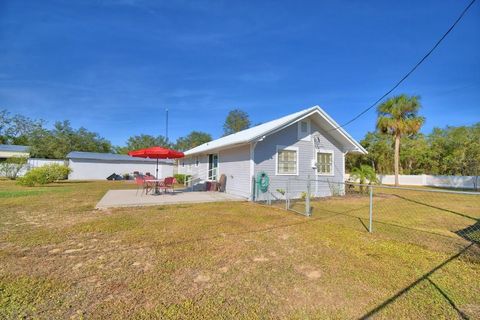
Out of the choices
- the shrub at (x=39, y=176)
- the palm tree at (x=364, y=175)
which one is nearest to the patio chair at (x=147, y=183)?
the shrub at (x=39, y=176)

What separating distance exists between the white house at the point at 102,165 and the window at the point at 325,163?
23164 mm

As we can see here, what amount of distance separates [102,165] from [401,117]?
31.3m

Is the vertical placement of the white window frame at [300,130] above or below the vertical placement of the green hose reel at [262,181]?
above

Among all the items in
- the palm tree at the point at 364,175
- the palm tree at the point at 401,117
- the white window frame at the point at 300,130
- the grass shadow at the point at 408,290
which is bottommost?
the grass shadow at the point at 408,290

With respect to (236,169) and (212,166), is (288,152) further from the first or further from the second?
(212,166)

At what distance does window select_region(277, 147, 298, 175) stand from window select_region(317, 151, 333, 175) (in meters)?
1.72

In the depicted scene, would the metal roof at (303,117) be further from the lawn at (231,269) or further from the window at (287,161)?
the lawn at (231,269)

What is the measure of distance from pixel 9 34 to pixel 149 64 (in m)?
6.78

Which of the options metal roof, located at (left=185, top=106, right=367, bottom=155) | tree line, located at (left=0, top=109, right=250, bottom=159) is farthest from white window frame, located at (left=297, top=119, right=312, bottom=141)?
tree line, located at (left=0, top=109, right=250, bottom=159)

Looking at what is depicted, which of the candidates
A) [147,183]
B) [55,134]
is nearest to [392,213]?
[147,183]

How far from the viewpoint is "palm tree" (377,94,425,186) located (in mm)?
19906

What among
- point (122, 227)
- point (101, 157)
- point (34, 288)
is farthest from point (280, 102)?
point (34, 288)

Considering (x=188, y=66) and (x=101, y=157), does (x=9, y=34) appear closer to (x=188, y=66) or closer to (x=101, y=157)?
(x=188, y=66)

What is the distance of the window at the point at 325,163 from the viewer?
43.3 ft
